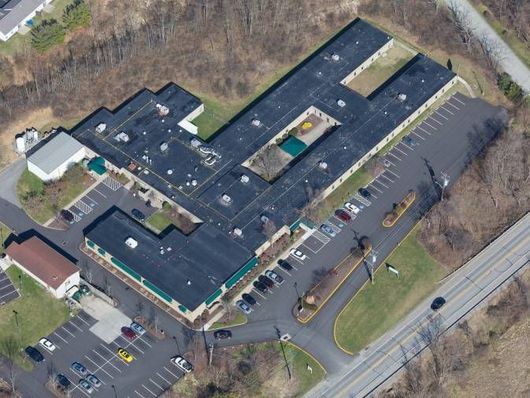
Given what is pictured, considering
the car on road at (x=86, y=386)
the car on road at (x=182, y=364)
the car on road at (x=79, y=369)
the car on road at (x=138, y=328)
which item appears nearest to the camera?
the car on road at (x=86, y=386)

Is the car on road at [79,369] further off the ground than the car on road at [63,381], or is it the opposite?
the car on road at [79,369]

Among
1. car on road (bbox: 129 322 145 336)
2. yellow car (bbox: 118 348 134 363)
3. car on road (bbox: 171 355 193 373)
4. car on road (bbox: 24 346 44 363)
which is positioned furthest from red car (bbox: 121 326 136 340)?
car on road (bbox: 24 346 44 363)

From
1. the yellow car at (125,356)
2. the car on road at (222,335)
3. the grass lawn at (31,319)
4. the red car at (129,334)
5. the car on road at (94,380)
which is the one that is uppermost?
the car on road at (222,335)

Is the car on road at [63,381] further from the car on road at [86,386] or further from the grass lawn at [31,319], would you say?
the grass lawn at [31,319]

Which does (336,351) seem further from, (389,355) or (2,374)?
(2,374)

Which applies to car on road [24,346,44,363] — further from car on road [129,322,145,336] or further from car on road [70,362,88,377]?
car on road [129,322,145,336]

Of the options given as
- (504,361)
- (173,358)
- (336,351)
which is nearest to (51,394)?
(173,358)

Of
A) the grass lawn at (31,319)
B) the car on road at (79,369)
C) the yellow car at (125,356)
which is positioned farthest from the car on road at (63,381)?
the yellow car at (125,356)
